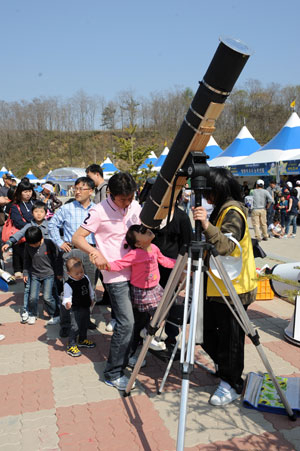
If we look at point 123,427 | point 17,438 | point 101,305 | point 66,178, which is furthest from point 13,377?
point 66,178

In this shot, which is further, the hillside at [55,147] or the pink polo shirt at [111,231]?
the hillside at [55,147]

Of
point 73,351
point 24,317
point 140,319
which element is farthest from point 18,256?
point 140,319

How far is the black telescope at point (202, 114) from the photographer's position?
6.12 ft

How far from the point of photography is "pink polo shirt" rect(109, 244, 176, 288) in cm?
312

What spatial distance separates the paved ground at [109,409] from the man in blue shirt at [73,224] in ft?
2.36

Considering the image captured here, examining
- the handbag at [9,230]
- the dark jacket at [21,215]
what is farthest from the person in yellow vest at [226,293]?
the handbag at [9,230]

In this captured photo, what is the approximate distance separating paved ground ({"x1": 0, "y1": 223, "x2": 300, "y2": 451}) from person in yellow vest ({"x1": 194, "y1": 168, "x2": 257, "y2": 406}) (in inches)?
8.9

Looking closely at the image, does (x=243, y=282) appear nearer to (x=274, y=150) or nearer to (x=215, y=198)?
(x=215, y=198)

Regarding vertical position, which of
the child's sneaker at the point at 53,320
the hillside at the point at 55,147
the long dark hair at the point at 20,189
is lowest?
the child's sneaker at the point at 53,320

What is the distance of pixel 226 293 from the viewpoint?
2799 mm

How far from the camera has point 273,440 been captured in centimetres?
254

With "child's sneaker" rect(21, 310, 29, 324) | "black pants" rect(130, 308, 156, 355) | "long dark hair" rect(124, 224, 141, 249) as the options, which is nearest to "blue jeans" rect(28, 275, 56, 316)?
"child's sneaker" rect(21, 310, 29, 324)

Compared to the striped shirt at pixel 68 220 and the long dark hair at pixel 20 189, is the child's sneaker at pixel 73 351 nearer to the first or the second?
the striped shirt at pixel 68 220

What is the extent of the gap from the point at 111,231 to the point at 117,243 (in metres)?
0.12
